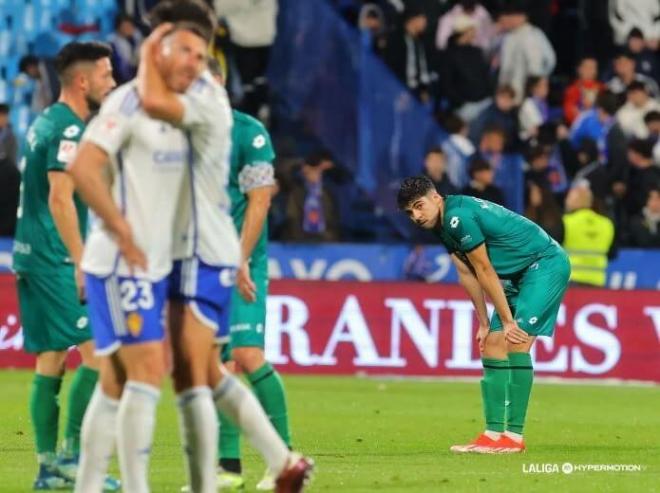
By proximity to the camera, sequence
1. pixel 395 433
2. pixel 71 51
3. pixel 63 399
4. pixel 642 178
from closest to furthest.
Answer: pixel 71 51 < pixel 395 433 < pixel 63 399 < pixel 642 178

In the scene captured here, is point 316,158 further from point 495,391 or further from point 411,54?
point 495,391

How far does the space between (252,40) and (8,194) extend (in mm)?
3575

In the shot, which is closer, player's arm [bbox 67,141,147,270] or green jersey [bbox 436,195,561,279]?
player's arm [bbox 67,141,147,270]

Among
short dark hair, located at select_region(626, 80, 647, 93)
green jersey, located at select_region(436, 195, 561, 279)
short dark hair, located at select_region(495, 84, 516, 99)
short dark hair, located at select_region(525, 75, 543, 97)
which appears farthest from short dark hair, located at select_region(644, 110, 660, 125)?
green jersey, located at select_region(436, 195, 561, 279)

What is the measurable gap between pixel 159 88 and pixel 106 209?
0.59 meters

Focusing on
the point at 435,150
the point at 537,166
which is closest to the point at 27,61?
the point at 435,150

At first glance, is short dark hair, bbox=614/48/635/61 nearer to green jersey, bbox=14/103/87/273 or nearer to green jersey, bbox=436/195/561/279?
green jersey, bbox=436/195/561/279

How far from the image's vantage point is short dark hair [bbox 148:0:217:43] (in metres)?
7.83

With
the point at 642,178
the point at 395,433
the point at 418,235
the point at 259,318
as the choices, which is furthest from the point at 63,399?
the point at 642,178

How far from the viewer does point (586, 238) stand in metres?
20.4

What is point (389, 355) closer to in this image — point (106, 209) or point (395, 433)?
point (395, 433)

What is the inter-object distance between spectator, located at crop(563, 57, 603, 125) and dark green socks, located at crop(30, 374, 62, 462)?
14175mm

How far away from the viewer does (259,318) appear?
10.1 metres

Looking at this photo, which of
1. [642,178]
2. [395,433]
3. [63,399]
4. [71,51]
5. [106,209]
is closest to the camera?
[106,209]
